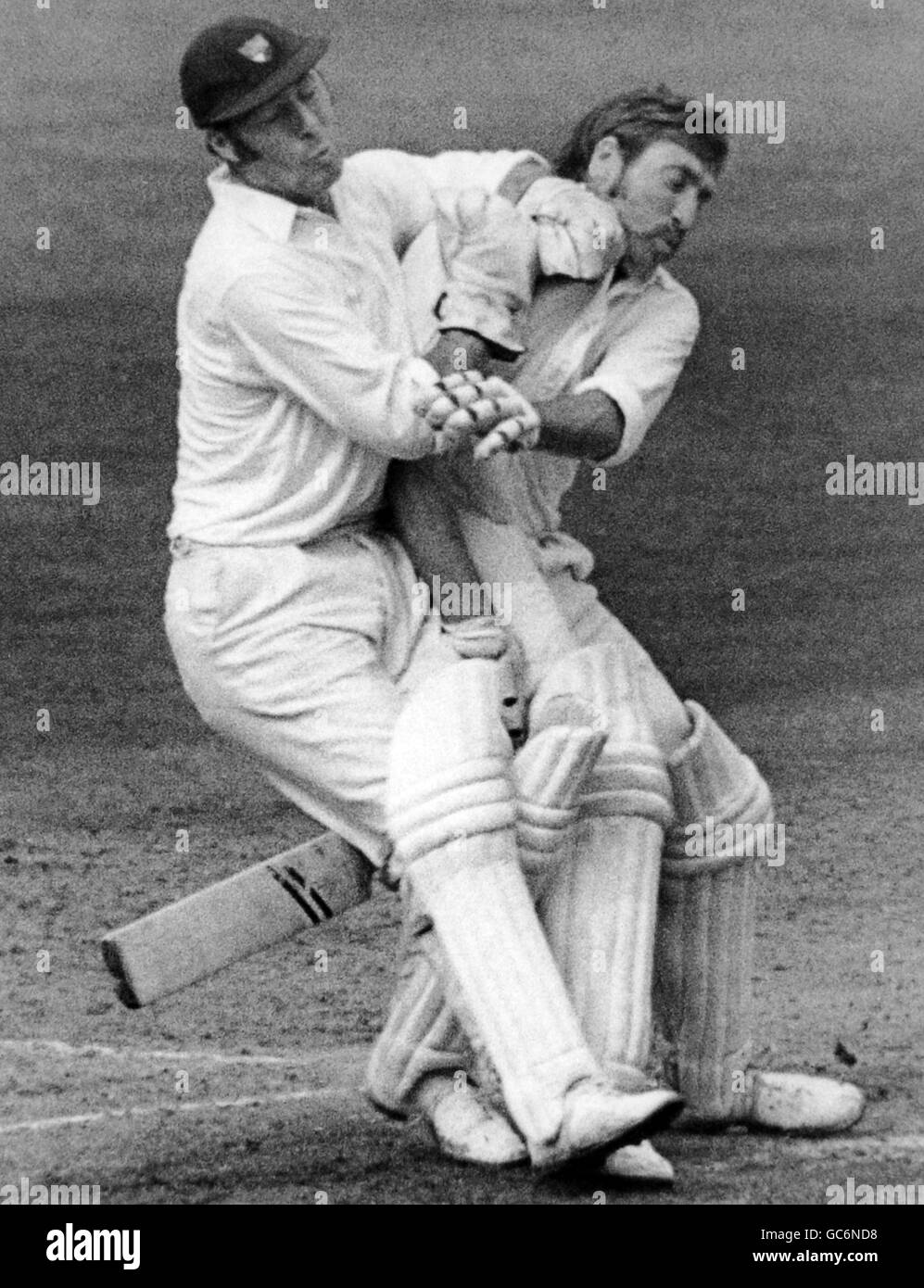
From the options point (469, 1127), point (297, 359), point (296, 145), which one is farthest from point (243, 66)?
point (469, 1127)

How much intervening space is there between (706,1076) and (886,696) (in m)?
2.32

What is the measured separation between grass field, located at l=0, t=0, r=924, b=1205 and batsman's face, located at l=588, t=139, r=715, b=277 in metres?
1.95

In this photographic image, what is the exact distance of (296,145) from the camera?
6.35 m

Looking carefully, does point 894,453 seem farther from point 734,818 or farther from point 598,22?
point 734,818

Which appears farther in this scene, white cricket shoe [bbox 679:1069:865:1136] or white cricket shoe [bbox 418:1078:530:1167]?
white cricket shoe [bbox 679:1069:865:1136]

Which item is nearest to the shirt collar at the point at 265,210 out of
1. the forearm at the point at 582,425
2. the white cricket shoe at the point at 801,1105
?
the forearm at the point at 582,425

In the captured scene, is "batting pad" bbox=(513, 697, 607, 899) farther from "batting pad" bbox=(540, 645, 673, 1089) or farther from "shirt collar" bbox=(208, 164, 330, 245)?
"shirt collar" bbox=(208, 164, 330, 245)

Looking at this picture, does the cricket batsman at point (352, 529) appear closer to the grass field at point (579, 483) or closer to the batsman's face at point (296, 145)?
the batsman's face at point (296, 145)

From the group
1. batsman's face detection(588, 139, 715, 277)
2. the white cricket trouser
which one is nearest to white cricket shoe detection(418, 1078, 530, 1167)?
the white cricket trouser

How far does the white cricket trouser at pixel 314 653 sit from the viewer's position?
6.30m

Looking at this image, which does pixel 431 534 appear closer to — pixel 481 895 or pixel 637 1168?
pixel 481 895

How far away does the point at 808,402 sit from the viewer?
8836 millimetres

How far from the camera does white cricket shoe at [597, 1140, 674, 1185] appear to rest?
245 inches

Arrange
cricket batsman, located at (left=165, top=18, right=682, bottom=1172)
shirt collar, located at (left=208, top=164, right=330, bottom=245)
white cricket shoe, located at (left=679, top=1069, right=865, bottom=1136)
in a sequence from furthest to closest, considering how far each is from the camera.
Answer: white cricket shoe, located at (left=679, top=1069, right=865, bottom=1136)
shirt collar, located at (left=208, top=164, right=330, bottom=245)
cricket batsman, located at (left=165, top=18, right=682, bottom=1172)
